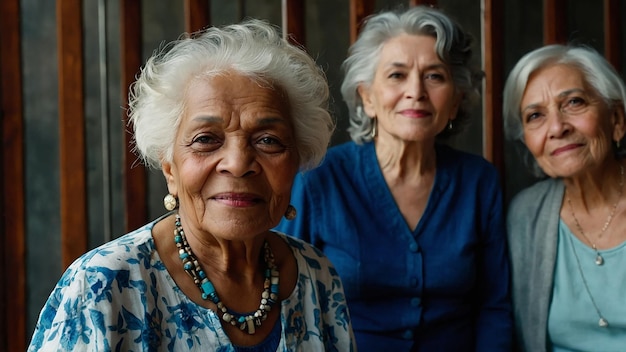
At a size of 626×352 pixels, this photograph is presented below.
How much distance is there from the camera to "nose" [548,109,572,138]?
225 cm

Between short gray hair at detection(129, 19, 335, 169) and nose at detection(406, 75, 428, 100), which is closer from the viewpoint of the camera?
short gray hair at detection(129, 19, 335, 169)

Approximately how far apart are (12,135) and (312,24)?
1.78 m

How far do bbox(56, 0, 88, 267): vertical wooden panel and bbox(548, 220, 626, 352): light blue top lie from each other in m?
1.66

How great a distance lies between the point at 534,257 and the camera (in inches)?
92.0

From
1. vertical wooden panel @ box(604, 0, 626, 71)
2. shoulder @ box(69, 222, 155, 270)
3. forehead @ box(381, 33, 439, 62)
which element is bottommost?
shoulder @ box(69, 222, 155, 270)

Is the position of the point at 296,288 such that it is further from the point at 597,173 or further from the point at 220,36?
the point at 597,173

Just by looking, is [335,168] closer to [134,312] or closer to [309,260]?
[309,260]

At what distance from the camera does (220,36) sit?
1.63 metres

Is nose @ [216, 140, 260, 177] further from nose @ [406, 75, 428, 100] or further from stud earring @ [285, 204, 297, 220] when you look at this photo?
nose @ [406, 75, 428, 100]

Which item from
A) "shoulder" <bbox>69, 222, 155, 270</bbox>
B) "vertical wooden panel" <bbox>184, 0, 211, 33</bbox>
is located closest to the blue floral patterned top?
"shoulder" <bbox>69, 222, 155, 270</bbox>

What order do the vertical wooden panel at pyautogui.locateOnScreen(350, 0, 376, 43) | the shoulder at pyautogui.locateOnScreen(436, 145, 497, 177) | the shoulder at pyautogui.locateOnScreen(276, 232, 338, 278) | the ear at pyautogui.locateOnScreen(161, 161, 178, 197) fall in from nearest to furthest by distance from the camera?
1. the ear at pyautogui.locateOnScreen(161, 161, 178, 197)
2. the shoulder at pyautogui.locateOnScreen(276, 232, 338, 278)
3. the shoulder at pyautogui.locateOnScreen(436, 145, 497, 177)
4. the vertical wooden panel at pyautogui.locateOnScreen(350, 0, 376, 43)

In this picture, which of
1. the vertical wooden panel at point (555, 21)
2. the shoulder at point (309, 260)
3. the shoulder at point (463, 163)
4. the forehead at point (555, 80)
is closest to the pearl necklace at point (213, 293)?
the shoulder at point (309, 260)

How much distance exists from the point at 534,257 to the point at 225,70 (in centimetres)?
135

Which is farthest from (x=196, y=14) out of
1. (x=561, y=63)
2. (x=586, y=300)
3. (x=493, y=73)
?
(x=586, y=300)
